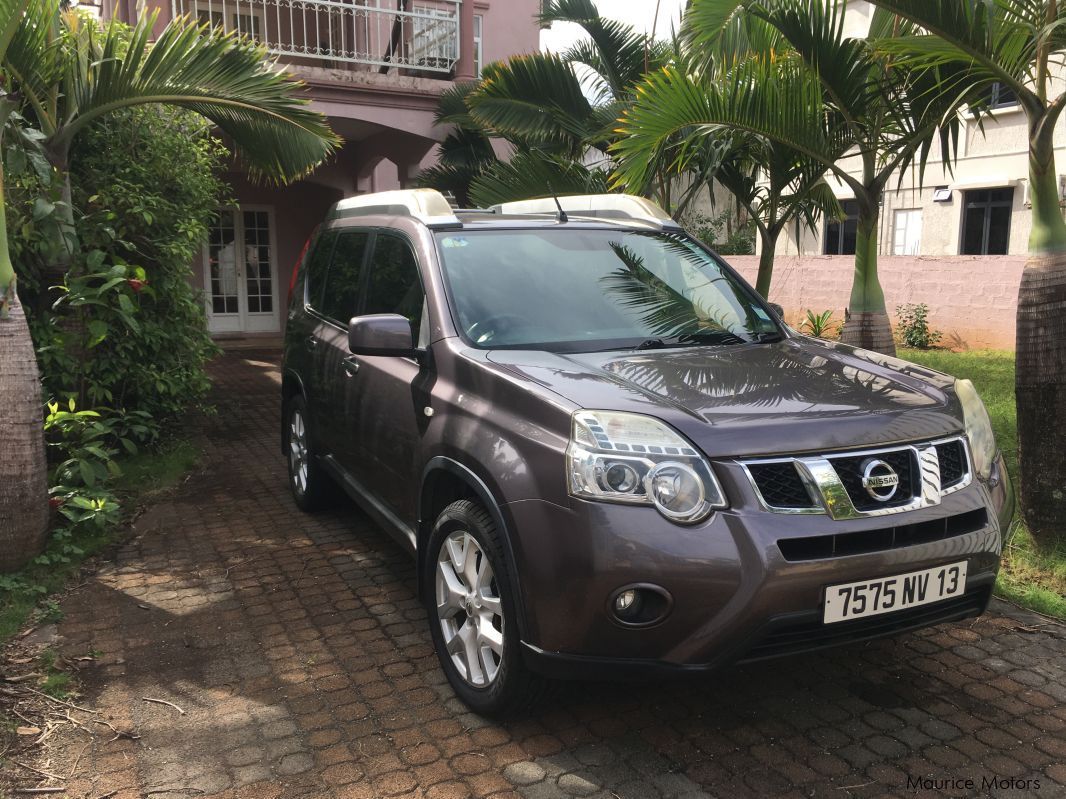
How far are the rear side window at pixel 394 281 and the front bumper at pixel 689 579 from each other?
147 centimetres

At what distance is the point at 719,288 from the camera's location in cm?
437

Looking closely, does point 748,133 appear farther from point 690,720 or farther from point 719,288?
point 690,720

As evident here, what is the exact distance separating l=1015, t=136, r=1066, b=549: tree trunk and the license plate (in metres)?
1.94

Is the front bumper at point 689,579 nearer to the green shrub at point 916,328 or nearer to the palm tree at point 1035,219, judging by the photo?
the palm tree at point 1035,219

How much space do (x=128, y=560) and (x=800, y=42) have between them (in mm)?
4918

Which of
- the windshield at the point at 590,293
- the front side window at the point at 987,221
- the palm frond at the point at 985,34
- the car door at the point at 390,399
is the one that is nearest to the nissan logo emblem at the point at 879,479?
the windshield at the point at 590,293

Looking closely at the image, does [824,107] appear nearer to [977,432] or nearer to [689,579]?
[977,432]

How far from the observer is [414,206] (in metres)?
4.46

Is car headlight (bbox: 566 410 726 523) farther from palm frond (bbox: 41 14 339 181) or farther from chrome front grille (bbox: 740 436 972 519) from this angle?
palm frond (bbox: 41 14 339 181)

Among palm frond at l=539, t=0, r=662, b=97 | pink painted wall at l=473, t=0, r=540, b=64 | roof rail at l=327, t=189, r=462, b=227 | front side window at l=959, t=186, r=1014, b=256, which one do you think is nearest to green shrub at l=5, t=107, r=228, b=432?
roof rail at l=327, t=189, r=462, b=227

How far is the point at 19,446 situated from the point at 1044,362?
16.4 ft

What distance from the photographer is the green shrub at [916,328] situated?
14.0m

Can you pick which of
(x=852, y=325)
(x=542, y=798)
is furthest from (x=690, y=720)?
(x=852, y=325)

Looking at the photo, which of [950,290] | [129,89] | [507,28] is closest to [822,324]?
[950,290]
